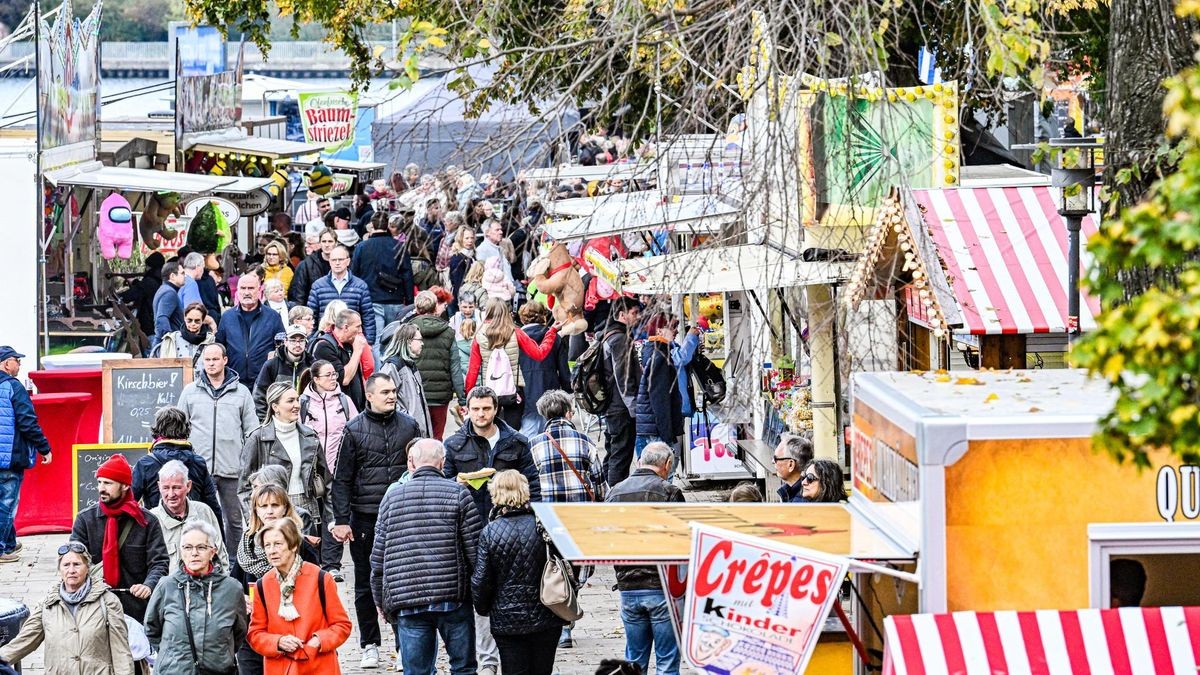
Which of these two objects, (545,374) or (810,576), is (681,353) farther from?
(810,576)

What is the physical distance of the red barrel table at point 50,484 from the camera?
1454 cm

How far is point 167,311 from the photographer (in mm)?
17781

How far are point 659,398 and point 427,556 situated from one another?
5577 mm

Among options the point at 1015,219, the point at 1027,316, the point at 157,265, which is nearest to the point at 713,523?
the point at 1027,316

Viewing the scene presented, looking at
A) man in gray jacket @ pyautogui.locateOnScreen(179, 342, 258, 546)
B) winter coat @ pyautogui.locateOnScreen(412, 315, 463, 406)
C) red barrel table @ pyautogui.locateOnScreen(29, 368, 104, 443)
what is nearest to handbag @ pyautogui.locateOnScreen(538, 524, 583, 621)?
man in gray jacket @ pyautogui.locateOnScreen(179, 342, 258, 546)

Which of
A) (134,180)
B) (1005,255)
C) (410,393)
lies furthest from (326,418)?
(134,180)

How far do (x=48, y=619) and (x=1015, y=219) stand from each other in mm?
6299

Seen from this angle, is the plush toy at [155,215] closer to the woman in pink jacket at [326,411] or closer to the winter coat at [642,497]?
the woman in pink jacket at [326,411]

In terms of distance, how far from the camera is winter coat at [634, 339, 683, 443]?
1469 centimetres

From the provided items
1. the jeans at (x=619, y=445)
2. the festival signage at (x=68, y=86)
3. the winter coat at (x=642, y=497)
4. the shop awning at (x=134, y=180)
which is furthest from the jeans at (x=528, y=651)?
the shop awning at (x=134, y=180)

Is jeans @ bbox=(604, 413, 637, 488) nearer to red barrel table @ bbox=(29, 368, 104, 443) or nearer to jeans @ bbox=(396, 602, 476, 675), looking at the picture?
red barrel table @ bbox=(29, 368, 104, 443)

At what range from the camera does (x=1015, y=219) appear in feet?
37.3

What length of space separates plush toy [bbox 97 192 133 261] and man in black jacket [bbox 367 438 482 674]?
40.7ft

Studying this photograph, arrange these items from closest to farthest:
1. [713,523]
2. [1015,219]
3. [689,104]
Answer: [713,523]
[689,104]
[1015,219]
